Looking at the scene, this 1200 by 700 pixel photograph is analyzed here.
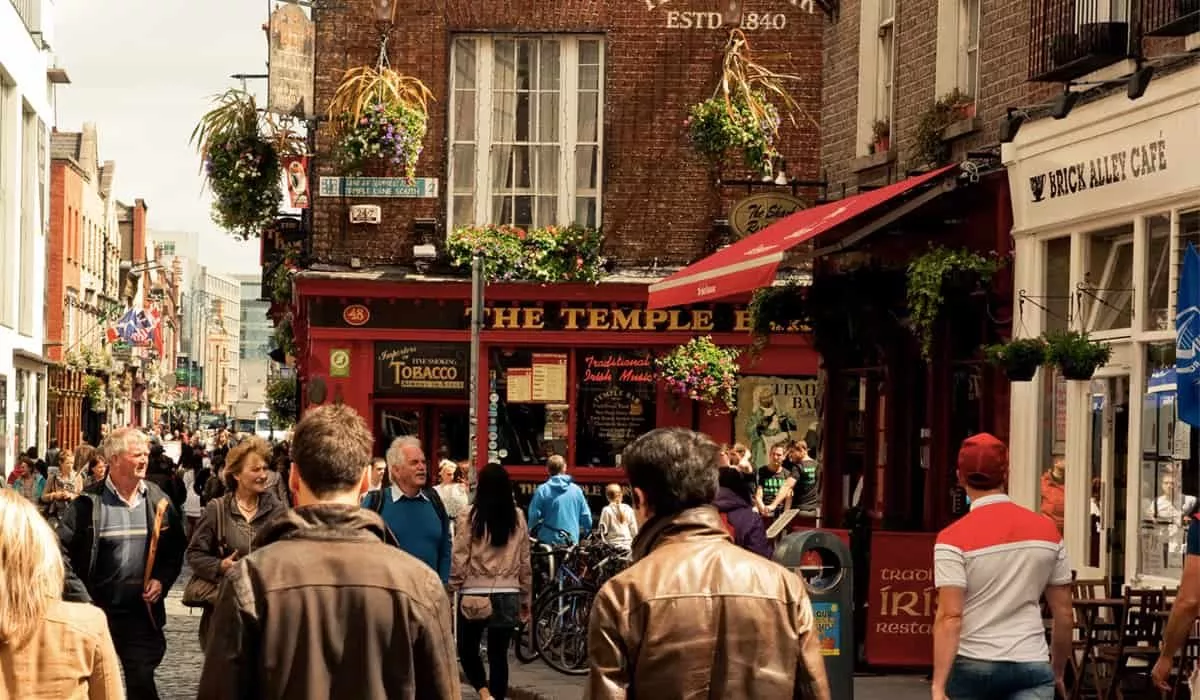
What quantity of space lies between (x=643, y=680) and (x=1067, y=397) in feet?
33.0

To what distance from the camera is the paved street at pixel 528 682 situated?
48.3 feet

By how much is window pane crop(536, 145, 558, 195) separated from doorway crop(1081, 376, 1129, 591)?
16.1 metres

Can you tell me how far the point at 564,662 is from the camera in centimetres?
1764

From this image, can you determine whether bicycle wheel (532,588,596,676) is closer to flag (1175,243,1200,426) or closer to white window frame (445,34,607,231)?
flag (1175,243,1200,426)

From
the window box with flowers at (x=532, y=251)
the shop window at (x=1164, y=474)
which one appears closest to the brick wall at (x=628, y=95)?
the window box with flowers at (x=532, y=251)

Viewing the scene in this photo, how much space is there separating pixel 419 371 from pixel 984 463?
22197mm

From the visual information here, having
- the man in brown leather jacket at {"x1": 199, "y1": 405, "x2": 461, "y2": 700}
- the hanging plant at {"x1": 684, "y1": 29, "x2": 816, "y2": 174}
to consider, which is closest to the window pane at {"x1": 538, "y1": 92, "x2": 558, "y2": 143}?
the hanging plant at {"x1": 684, "y1": 29, "x2": 816, "y2": 174}

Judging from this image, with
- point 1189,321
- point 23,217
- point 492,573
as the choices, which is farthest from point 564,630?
point 23,217

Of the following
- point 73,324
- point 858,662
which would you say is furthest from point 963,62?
point 73,324

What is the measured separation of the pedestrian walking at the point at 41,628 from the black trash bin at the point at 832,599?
6.03 metres

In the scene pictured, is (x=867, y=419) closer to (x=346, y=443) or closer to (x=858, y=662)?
(x=858, y=662)

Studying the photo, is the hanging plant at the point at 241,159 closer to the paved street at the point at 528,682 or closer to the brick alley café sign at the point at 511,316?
the brick alley café sign at the point at 511,316

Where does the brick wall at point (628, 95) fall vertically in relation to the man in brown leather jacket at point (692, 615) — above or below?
above

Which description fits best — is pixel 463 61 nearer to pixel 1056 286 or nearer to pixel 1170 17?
pixel 1056 286
